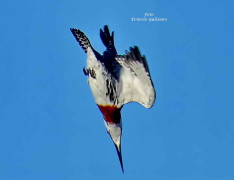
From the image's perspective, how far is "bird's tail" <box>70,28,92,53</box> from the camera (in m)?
16.4

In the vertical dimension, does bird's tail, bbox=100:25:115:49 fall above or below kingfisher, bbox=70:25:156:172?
above

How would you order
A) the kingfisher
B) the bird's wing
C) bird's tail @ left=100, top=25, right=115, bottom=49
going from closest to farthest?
1. the bird's wing
2. the kingfisher
3. bird's tail @ left=100, top=25, right=115, bottom=49

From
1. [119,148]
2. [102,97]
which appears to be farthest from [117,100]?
[119,148]

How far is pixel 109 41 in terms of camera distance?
1617 centimetres

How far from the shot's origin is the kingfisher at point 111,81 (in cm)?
1549

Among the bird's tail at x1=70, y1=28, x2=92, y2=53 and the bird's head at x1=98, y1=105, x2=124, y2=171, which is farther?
the bird's head at x1=98, y1=105, x2=124, y2=171

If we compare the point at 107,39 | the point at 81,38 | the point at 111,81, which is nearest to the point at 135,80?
the point at 111,81

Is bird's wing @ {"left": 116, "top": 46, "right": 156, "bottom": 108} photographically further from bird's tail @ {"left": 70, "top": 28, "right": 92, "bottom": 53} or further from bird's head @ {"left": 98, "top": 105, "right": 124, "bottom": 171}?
bird's tail @ {"left": 70, "top": 28, "right": 92, "bottom": 53}

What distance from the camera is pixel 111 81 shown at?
15992mm

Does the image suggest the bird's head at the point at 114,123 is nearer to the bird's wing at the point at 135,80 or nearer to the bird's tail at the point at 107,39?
the bird's wing at the point at 135,80

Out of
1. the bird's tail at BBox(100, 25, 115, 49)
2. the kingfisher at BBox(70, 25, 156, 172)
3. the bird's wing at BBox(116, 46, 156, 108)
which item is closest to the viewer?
the bird's wing at BBox(116, 46, 156, 108)

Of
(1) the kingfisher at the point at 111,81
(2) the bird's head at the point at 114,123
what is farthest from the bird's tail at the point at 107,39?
(2) the bird's head at the point at 114,123

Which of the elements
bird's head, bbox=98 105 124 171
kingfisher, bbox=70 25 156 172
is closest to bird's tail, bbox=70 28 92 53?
kingfisher, bbox=70 25 156 172

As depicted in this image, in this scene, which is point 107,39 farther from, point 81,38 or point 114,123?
point 114,123
